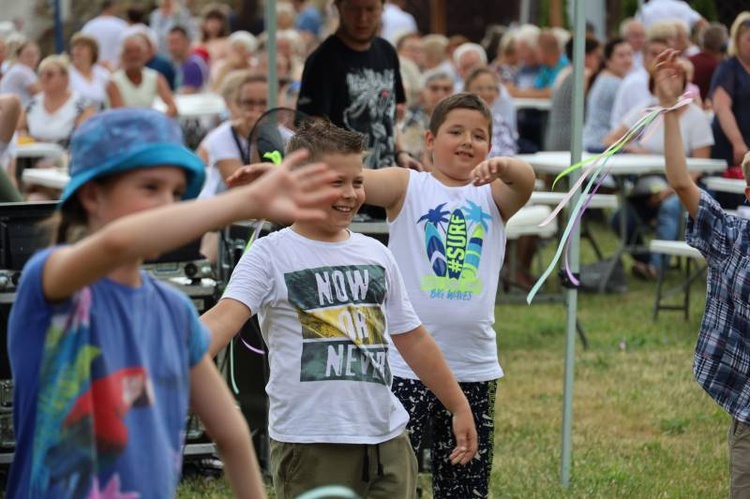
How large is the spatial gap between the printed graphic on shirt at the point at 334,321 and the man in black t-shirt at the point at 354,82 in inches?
107

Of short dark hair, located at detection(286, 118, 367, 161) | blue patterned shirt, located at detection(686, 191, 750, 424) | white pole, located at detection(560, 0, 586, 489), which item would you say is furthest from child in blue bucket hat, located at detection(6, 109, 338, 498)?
white pole, located at detection(560, 0, 586, 489)

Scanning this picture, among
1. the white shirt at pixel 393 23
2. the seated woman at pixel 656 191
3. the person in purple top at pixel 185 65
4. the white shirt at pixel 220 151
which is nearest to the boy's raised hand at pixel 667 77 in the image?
the white shirt at pixel 220 151

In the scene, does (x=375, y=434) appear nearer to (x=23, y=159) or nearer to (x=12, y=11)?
(x=23, y=159)

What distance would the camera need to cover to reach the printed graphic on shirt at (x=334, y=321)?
3.81 metres

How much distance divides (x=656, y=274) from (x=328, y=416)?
29.2 feet

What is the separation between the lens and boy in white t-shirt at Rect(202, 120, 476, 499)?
12.5 feet

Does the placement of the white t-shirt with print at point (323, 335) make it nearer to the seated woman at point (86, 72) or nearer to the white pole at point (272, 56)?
the white pole at point (272, 56)

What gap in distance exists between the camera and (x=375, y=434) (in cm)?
384

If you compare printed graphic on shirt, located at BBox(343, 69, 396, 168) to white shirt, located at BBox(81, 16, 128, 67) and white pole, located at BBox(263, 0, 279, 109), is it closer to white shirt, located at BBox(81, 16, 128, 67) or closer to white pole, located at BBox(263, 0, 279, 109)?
white pole, located at BBox(263, 0, 279, 109)

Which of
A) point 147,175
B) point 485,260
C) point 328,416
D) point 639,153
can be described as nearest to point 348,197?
point 328,416

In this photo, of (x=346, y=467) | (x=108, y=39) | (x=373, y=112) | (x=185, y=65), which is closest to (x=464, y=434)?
(x=346, y=467)

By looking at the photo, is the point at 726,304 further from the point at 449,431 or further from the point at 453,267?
the point at 449,431

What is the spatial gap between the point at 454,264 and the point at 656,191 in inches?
302

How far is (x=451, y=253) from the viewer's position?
472cm
